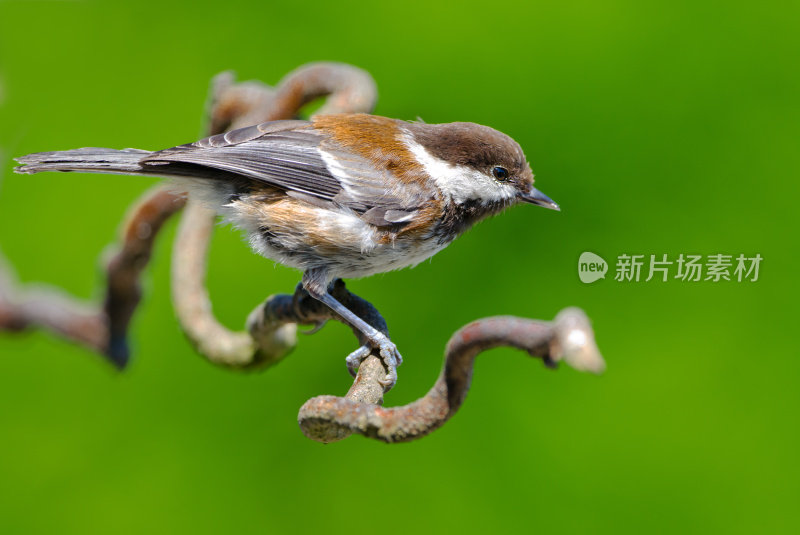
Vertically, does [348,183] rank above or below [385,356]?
above

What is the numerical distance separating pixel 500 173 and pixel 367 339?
65cm

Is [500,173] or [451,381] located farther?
[500,173]

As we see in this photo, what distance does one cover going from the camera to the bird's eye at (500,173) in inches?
88.1

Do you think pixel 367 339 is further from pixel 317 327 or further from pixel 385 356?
pixel 317 327

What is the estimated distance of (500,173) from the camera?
224cm

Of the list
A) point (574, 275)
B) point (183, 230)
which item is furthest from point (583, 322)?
point (183, 230)

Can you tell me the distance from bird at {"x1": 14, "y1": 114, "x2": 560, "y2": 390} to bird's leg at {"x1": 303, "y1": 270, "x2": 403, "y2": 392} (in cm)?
8

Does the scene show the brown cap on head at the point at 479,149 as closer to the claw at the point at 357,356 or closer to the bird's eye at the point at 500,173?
the bird's eye at the point at 500,173

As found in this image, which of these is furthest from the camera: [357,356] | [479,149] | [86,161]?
[479,149]

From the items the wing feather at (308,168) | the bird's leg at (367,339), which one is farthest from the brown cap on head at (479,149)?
the bird's leg at (367,339)

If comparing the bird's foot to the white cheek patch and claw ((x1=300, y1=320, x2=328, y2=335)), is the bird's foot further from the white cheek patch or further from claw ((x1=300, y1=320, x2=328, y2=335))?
the white cheek patch

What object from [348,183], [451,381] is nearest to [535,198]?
[348,183]

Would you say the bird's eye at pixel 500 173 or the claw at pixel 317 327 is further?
the bird's eye at pixel 500 173

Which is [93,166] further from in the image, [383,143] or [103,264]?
[383,143]
